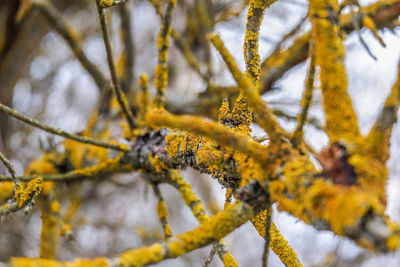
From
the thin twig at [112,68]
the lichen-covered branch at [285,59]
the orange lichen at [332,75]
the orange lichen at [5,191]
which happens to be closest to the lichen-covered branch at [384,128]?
the orange lichen at [332,75]

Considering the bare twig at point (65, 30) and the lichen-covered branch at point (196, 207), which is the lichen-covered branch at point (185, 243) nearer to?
the lichen-covered branch at point (196, 207)

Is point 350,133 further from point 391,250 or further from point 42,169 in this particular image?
point 42,169

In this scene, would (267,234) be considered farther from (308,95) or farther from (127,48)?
(127,48)

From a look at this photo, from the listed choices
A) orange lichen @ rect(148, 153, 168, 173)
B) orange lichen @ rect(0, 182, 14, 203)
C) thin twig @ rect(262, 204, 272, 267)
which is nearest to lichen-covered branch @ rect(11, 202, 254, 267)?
thin twig @ rect(262, 204, 272, 267)

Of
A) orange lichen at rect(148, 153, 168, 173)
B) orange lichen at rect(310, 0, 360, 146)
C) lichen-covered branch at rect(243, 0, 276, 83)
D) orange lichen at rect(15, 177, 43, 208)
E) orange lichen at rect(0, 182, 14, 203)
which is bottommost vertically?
orange lichen at rect(310, 0, 360, 146)

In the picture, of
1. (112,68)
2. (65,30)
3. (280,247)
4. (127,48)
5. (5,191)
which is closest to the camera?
(280,247)

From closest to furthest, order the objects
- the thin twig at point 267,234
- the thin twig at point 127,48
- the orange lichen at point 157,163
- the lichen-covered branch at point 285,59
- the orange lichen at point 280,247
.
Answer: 1. the thin twig at point 267,234
2. the orange lichen at point 280,247
3. the orange lichen at point 157,163
4. the lichen-covered branch at point 285,59
5. the thin twig at point 127,48

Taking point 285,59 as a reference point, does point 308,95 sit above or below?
below

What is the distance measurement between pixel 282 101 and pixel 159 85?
0.74 meters

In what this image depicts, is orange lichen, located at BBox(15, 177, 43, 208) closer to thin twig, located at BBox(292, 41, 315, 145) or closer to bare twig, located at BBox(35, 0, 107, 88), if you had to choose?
thin twig, located at BBox(292, 41, 315, 145)

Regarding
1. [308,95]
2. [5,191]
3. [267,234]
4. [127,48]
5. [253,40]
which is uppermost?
[127,48]

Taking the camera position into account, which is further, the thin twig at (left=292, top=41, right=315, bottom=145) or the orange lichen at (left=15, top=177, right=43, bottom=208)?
the orange lichen at (left=15, top=177, right=43, bottom=208)

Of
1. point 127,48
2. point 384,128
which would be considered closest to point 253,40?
point 384,128

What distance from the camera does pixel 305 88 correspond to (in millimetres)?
503
